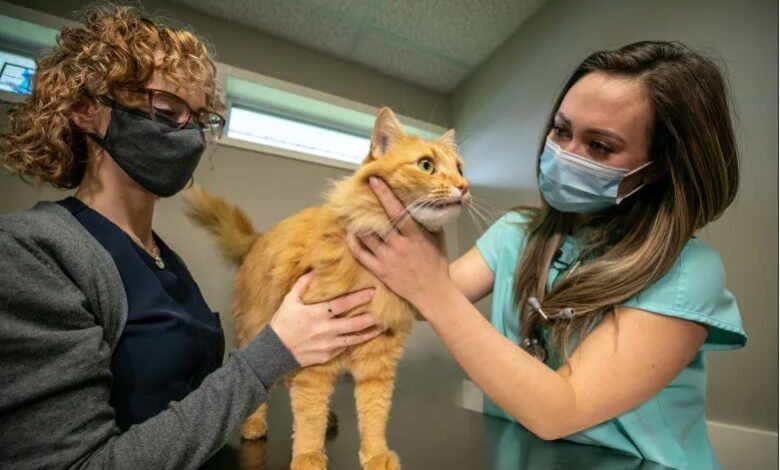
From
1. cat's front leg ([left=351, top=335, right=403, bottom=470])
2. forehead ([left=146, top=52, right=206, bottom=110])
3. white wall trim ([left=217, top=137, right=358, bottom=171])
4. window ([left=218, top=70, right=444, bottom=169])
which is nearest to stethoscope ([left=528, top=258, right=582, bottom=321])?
cat's front leg ([left=351, top=335, right=403, bottom=470])

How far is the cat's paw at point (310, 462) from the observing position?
81cm

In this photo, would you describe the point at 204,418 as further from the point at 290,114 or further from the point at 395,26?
the point at 395,26

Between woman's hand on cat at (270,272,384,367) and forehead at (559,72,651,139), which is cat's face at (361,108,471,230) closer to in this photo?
woman's hand on cat at (270,272,384,367)

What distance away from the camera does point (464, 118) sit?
2.53 meters

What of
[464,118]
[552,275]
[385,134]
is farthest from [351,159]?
[552,275]

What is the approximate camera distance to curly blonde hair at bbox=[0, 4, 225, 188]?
0.86 m

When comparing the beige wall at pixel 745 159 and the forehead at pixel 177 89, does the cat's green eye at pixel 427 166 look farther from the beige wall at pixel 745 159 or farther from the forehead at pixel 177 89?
the beige wall at pixel 745 159

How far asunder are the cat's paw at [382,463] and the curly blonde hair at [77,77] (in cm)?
101

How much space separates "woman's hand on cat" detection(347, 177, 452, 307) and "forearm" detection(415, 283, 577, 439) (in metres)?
0.04

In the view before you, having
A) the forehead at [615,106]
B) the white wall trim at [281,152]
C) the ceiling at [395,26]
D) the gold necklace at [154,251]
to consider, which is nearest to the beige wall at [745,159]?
the ceiling at [395,26]

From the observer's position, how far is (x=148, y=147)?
0.90 metres

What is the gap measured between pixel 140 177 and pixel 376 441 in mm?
856

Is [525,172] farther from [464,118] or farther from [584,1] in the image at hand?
[584,1]

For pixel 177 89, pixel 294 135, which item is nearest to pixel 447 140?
pixel 177 89
